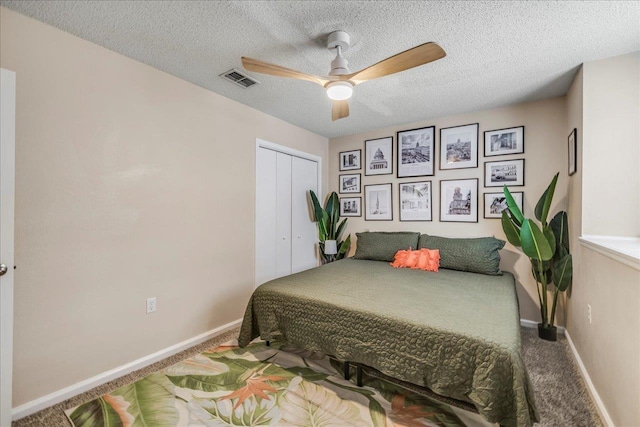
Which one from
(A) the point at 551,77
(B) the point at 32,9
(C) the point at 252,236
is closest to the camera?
A: (B) the point at 32,9

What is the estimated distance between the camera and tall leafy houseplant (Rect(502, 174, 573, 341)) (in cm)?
252

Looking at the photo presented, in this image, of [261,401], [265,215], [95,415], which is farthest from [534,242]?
[95,415]

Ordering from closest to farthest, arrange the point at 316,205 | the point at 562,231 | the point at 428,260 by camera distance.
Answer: the point at 562,231 → the point at 428,260 → the point at 316,205

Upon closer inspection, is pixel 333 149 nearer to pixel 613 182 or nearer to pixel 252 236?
pixel 252 236

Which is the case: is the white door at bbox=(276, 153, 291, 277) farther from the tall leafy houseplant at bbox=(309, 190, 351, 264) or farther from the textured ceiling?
the textured ceiling

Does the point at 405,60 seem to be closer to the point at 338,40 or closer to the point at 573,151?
the point at 338,40

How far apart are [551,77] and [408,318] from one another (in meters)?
2.46

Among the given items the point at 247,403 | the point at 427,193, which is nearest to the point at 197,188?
the point at 247,403

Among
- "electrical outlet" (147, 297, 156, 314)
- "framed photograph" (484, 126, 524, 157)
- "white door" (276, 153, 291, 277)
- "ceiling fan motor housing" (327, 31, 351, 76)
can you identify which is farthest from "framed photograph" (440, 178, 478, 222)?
"electrical outlet" (147, 297, 156, 314)

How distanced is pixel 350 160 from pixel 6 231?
11.8 ft

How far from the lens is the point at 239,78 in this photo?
2.46m

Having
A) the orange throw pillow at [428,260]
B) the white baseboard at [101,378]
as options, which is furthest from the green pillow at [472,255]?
the white baseboard at [101,378]

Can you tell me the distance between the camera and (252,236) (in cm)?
320

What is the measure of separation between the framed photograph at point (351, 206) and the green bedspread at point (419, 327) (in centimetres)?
165
